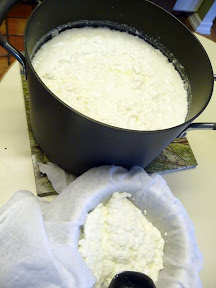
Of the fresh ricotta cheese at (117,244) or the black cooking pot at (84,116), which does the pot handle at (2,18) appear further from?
the fresh ricotta cheese at (117,244)

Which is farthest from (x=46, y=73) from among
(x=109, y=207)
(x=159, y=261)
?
(x=159, y=261)

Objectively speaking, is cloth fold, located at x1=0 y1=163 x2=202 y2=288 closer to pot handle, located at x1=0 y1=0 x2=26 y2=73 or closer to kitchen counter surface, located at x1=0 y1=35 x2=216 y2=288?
kitchen counter surface, located at x1=0 y1=35 x2=216 y2=288

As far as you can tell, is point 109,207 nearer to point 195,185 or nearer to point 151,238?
point 151,238

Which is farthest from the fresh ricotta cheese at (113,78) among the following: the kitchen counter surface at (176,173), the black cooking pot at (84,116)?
the kitchen counter surface at (176,173)

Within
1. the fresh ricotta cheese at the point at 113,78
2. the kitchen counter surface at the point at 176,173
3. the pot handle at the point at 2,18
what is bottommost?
the kitchen counter surface at the point at 176,173

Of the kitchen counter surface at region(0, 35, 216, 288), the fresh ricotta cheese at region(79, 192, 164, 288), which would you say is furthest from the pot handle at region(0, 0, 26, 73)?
the fresh ricotta cheese at region(79, 192, 164, 288)
